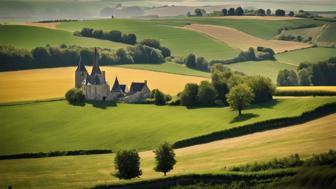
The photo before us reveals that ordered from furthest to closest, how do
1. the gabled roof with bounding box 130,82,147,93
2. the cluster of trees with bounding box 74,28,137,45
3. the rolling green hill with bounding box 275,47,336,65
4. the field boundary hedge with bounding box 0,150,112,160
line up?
the cluster of trees with bounding box 74,28,137,45, the rolling green hill with bounding box 275,47,336,65, the gabled roof with bounding box 130,82,147,93, the field boundary hedge with bounding box 0,150,112,160

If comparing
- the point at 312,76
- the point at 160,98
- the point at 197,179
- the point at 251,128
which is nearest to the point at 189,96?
the point at 160,98

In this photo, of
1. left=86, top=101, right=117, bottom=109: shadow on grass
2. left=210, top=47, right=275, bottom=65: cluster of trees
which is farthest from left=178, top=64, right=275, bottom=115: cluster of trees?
left=210, top=47, right=275, bottom=65: cluster of trees

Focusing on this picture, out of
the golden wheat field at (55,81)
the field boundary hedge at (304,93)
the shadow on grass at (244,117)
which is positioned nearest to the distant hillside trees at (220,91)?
the field boundary hedge at (304,93)

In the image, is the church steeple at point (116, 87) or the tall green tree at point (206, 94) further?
the church steeple at point (116, 87)

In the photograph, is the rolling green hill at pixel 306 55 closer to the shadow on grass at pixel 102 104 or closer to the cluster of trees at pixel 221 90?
the cluster of trees at pixel 221 90

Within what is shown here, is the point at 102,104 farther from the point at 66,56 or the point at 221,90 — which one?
the point at 66,56

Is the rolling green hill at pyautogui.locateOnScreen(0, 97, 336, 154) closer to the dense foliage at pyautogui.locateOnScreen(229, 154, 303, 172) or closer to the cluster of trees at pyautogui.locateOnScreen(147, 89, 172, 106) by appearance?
the cluster of trees at pyautogui.locateOnScreen(147, 89, 172, 106)
